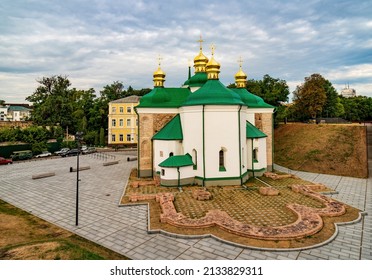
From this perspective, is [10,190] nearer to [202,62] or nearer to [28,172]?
[28,172]

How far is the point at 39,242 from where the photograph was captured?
9.36 metres

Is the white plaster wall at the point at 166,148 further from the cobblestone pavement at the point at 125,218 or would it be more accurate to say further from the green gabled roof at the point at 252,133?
the green gabled roof at the point at 252,133

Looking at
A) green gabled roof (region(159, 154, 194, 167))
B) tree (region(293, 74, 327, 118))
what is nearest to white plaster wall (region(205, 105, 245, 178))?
green gabled roof (region(159, 154, 194, 167))

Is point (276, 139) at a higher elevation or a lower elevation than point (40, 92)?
lower

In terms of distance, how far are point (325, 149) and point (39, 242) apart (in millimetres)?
28982

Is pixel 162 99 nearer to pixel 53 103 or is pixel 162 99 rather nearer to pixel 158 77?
pixel 158 77

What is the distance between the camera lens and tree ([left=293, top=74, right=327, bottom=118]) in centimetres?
3809

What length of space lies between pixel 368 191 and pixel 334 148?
1144 centimetres

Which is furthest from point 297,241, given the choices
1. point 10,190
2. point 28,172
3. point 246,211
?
point 28,172

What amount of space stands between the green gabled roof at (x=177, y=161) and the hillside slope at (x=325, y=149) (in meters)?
14.4

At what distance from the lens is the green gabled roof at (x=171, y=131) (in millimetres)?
19797

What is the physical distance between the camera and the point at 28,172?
987 inches

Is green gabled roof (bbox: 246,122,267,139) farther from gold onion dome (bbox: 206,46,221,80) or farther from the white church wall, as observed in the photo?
gold onion dome (bbox: 206,46,221,80)

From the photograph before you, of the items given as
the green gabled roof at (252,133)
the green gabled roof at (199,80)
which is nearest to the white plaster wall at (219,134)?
the green gabled roof at (252,133)
